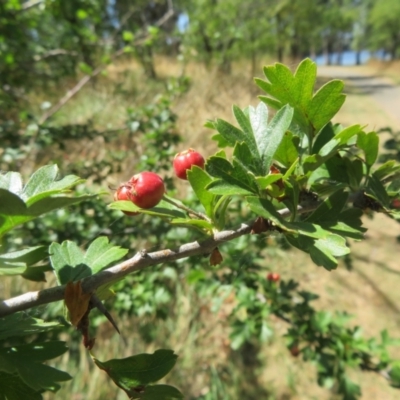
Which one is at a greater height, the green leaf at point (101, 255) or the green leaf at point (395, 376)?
the green leaf at point (101, 255)

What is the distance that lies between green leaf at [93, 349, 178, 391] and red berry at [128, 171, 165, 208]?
0.21 meters

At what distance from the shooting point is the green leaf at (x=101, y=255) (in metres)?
0.51

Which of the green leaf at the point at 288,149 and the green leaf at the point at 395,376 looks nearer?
the green leaf at the point at 288,149

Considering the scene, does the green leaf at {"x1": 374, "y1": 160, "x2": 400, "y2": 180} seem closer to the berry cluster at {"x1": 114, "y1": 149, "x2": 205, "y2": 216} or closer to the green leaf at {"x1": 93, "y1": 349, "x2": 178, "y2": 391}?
the berry cluster at {"x1": 114, "y1": 149, "x2": 205, "y2": 216}

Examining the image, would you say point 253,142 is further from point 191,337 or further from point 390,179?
point 191,337

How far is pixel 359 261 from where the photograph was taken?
3.60 meters

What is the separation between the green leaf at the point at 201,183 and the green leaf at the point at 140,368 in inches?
8.2

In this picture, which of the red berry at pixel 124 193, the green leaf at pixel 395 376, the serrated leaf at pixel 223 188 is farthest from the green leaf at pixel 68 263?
the green leaf at pixel 395 376

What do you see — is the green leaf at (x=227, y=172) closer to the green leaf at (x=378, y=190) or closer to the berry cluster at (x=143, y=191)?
the berry cluster at (x=143, y=191)

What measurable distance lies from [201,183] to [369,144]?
271 millimetres

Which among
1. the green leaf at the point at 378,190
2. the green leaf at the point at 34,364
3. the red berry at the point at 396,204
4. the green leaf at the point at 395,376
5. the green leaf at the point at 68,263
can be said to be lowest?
the green leaf at the point at 395,376

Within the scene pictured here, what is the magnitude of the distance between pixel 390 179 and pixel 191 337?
2.13 metres

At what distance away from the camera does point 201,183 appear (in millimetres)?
497

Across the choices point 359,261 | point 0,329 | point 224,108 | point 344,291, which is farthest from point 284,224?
point 224,108
